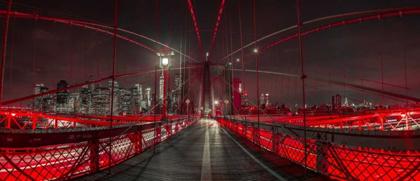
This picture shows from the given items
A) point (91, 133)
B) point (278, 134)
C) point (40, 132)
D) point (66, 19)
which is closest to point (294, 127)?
point (278, 134)

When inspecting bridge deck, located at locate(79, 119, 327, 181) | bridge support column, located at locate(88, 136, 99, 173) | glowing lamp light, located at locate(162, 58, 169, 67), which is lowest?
bridge deck, located at locate(79, 119, 327, 181)

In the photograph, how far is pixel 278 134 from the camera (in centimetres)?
641

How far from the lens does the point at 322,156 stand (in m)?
4.32

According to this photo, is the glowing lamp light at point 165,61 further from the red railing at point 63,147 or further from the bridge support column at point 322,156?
the bridge support column at point 322,156

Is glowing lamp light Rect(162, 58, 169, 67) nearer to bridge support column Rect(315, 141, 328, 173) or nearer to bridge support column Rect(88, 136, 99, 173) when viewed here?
bridge support column Rect(88, 136, 99, 173)

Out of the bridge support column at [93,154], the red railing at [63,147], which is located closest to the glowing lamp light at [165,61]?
the red railing at [63,147]

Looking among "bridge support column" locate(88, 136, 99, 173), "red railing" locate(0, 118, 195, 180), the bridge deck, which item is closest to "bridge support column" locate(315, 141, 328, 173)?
the bridge deck

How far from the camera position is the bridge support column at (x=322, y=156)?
4.32m

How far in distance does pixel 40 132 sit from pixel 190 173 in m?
3.08

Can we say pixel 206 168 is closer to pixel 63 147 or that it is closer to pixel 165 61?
pixel 63 147

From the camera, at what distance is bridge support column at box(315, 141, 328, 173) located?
4317mm

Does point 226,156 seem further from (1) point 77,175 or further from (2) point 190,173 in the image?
(1) point 77,175

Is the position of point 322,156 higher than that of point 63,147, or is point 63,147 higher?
point 63,147

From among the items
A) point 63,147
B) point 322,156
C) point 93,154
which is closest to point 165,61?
point 93,154
